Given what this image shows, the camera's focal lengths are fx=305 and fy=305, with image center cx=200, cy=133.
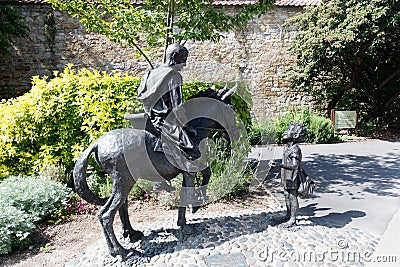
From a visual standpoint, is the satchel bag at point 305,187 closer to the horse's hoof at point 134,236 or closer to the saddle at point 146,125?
the saddle at point 146,125

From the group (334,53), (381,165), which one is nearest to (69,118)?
(381,165)

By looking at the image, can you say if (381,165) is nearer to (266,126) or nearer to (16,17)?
(266,126)

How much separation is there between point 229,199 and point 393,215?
98.5 inches

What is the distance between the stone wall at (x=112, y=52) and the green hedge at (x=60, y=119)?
259 inches

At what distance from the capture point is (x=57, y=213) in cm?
479

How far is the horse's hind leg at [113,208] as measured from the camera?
3021 millimetres

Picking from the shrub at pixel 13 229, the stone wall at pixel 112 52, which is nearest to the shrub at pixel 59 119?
the shrub at pixel 13 229

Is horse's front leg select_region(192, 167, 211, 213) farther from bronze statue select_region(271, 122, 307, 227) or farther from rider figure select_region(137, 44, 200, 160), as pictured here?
bronze statue select_region(271, 122, 307, 227)

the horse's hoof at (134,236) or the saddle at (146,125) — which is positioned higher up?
the saddle at (146,125)

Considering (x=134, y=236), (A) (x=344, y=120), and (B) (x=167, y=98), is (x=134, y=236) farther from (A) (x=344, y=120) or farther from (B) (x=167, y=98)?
(A) (x=344, y=120)

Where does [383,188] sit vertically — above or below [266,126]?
below

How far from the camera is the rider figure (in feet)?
10.1

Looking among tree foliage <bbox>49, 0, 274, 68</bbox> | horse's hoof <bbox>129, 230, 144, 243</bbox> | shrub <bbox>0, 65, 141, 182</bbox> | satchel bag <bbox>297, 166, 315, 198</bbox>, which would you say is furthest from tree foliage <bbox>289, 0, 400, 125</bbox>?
horse's hoof <bbox>129, 230, 144, 243</bbox>

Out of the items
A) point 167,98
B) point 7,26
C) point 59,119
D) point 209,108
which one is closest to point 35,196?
point 59,119
